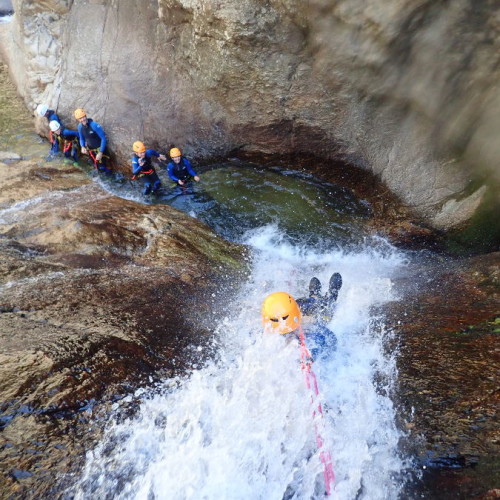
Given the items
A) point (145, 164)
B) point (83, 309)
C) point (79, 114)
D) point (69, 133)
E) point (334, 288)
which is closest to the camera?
point (83, 309)

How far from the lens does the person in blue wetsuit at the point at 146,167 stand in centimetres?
839

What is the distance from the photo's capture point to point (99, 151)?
9.20 m

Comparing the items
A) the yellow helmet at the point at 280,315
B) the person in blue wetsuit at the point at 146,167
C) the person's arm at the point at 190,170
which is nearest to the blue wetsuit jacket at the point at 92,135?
the person in blue wetsuit at the point at 146,167

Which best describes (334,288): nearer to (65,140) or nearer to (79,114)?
(79,114)

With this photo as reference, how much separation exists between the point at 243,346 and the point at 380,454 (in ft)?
6.26

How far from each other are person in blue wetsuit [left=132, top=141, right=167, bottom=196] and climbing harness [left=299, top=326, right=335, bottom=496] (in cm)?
549

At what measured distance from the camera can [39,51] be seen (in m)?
10.5

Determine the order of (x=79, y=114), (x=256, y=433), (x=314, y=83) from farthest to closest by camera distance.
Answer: (x=79, y=114)
(x=314, y=83)
(x=256, y=433)

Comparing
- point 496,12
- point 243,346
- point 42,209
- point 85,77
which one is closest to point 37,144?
point 85,77

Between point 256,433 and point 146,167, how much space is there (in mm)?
6381

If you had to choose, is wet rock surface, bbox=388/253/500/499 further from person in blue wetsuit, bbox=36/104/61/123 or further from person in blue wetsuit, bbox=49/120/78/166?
person in blue wetsuit, bbox=36/104/61/123

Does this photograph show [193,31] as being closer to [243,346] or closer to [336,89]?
[336,89]

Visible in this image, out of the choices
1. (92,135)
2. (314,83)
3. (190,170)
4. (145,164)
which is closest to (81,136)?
(92,135)

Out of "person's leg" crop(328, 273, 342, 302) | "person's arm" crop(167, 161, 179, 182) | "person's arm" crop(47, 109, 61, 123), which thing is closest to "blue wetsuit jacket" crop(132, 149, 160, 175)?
"person's arm" crop(167, 161, 179, 182)
